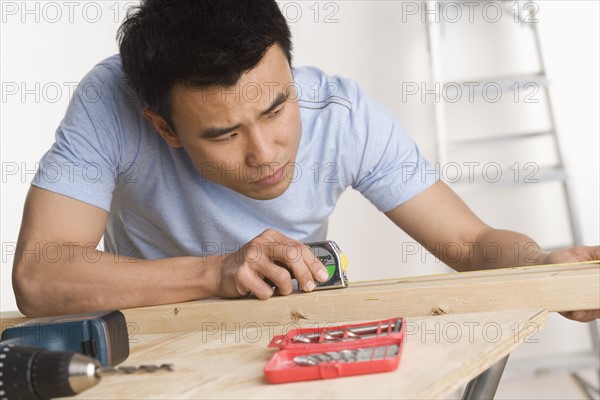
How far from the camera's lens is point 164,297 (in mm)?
1369

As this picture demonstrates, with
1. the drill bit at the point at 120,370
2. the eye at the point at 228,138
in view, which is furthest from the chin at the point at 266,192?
the drill bit at the point at 120,370

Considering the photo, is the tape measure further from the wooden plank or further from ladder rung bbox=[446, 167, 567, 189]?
ladder rung bbox=[446, 167, 567, 189]

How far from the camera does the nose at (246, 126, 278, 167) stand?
1.42 metres

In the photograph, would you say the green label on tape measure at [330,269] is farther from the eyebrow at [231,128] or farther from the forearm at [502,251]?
the forearm at [502,251]

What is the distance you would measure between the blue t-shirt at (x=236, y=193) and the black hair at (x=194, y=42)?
16 centimetres

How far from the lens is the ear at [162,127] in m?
1.59

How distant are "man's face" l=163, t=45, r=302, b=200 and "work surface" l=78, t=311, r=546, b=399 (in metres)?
0.39

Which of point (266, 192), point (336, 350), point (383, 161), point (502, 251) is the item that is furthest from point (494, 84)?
point (336, 350)

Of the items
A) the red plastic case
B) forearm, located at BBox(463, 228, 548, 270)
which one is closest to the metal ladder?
forearm, located at BBox(463, 228, 548, 270)

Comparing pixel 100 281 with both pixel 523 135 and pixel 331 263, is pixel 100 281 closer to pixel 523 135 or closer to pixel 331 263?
pixel 331 263

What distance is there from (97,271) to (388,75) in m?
1.72

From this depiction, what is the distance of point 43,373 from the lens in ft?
2.51

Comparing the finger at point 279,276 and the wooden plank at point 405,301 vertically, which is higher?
the finger at point 279,276

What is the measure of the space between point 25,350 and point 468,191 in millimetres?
2184
